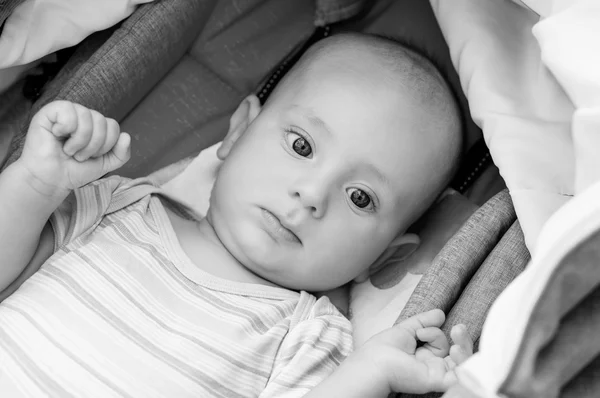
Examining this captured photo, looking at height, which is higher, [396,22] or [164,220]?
[396,22]

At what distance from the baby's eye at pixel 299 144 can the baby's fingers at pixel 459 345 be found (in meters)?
0.47

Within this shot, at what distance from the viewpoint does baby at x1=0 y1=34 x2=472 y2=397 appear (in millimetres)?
1214

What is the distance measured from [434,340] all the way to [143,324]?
483mm

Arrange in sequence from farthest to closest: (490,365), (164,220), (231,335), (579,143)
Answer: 1. (164,220)
2. (231,335)
3. (579,143)
4. (490,365)

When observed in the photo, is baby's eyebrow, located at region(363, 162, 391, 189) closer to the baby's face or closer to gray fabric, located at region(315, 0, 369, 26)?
the baby's face

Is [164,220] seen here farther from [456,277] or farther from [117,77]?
[456,277]

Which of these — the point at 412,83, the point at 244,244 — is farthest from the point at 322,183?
the point at 412,83

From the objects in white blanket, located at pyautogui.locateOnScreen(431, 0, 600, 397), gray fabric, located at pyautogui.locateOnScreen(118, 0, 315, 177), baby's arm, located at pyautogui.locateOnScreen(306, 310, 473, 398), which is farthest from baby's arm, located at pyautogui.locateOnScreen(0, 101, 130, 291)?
white blanket, located at pyautogui.locateOnScreen(431, 0, 600, 397)

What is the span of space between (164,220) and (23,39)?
1.33 ft

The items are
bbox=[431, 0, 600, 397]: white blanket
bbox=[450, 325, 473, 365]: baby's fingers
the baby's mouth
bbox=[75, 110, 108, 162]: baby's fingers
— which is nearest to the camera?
bbox=[431, 0, 600, 397]: white blanket

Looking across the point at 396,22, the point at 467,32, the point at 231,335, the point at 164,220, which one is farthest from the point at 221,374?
the point at 396,22

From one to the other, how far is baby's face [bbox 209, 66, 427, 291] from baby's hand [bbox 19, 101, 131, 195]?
26cm

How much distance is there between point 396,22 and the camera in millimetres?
1719

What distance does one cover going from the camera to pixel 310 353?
1.28m
